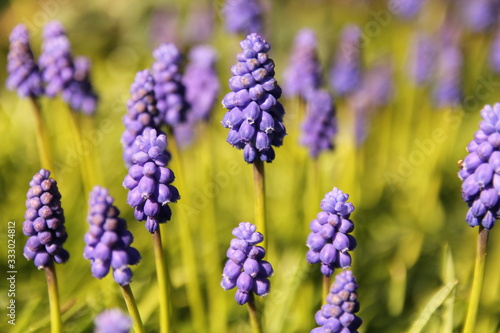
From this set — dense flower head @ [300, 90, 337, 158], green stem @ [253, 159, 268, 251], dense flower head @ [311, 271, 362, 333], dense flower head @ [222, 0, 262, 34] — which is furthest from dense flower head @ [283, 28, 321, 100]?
dense flower head @ [311, 271, 362, 333]

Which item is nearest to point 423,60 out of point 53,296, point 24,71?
point 24,71

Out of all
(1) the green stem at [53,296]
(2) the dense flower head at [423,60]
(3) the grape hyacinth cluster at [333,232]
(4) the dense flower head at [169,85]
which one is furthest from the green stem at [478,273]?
(2) the dense flower head at [423,60]

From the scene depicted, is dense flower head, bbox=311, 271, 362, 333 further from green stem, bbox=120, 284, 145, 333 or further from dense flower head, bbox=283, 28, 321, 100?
dense flower head, bbox=283, 28, 321, 100

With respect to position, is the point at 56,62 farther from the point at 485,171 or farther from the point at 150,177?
the point at 485,171

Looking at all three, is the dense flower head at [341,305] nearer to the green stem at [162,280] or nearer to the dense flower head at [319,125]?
the green stem at [162,280]

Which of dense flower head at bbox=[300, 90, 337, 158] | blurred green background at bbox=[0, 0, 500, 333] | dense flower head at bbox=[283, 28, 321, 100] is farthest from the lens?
dense flower head at bbox=[283, 28, 321, 100]
